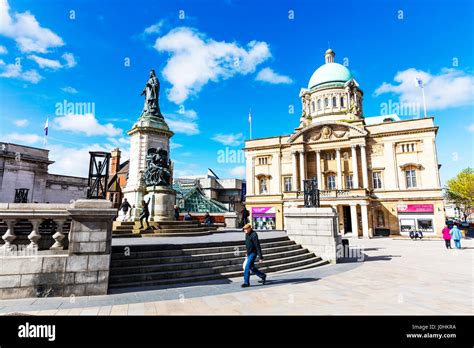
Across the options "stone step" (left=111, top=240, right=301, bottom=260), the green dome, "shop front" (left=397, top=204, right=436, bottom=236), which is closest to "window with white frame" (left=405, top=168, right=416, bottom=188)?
"shop front" (left=397, top=204, right=436, bottom=236)

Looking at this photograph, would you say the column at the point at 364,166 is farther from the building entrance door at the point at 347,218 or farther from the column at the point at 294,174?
the column at the point at 294,174

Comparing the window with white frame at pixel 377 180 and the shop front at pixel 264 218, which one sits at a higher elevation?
the window with white frame at pixel 377 180

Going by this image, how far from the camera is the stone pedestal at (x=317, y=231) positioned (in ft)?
42.5

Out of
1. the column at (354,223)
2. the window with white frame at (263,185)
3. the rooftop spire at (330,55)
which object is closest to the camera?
the column at (354,223)

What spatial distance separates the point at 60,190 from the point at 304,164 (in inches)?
1640

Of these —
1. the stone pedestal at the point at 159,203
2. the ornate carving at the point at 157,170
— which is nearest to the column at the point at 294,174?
the ornate carving at the point at 157,170

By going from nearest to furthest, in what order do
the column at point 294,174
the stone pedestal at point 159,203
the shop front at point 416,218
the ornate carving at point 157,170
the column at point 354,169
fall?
the stone pedestal at point 159,203
the ornate carving at point 157,170
the shop front at point 416,218
the column at point 354,169
the column at point 294,174

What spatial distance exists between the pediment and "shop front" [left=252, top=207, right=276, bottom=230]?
1269 centimetres

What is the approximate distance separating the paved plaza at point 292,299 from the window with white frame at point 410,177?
31385 mm

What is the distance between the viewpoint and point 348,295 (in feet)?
23.1

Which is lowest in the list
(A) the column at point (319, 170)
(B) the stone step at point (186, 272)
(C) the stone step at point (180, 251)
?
(B) the stone step at point (186, 272)

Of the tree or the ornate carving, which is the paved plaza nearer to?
the ornate carving

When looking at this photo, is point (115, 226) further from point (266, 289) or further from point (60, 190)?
point (60, 190)
